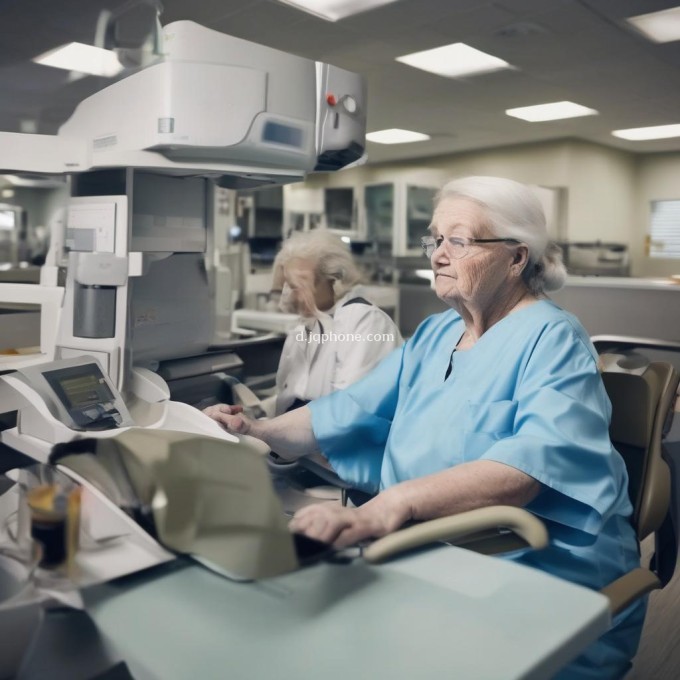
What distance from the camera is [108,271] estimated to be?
4.89 feet

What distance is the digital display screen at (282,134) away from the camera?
1.48 m

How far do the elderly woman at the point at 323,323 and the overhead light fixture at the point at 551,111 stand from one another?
4.13 metres

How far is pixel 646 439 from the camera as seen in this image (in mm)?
1309

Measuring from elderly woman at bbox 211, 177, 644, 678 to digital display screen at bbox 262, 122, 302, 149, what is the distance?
0.38 metres

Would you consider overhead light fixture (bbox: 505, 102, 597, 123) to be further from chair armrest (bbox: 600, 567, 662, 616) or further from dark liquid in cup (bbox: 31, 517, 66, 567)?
dark liquid in cup (bbox: 31, 517, 66, 567)

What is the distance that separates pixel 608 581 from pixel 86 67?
3.83 m

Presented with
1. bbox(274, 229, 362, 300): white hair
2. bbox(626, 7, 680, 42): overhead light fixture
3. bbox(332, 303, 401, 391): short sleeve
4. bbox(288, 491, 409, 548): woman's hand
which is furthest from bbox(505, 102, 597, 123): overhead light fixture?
bbox(288, 491, 409, 548): woman's hand

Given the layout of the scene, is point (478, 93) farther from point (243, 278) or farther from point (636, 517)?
point (636, 517)

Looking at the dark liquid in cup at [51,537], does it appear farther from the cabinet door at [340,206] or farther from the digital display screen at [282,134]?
the cabinet door at [340,206]

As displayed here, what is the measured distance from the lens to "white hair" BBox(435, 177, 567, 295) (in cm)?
130

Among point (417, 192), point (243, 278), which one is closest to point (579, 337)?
point (243, 278)

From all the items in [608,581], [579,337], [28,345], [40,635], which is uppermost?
[579,337]

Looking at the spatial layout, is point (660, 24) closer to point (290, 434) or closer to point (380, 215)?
point (380, 215)

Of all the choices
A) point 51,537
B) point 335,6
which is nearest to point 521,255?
point 51,537
